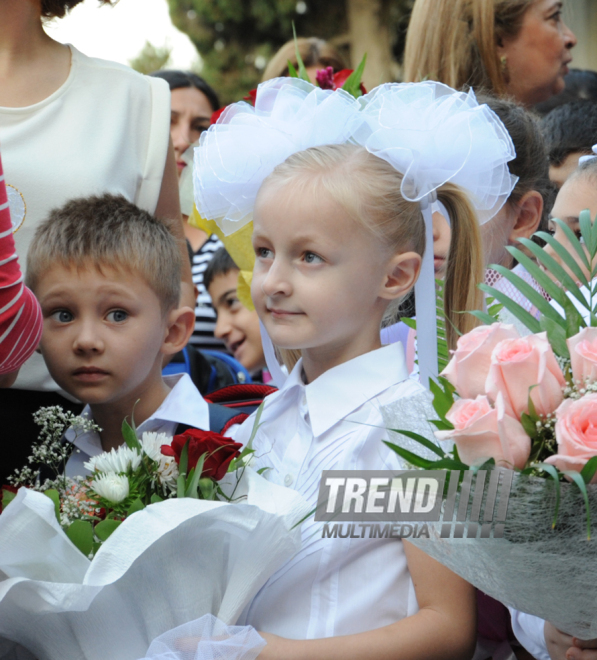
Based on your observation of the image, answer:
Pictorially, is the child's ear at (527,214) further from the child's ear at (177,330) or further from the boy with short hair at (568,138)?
the child's ear at (177,330)

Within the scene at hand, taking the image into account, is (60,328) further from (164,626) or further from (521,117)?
(521,117)

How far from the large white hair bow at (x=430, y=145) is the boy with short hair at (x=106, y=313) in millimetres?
682

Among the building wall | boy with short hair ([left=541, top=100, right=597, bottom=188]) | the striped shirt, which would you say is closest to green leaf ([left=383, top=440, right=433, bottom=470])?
boy with short hair ([left=541, top=100, right=597, bottom=188])

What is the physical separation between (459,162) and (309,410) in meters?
0.66

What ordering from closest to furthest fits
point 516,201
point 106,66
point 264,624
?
point 264,624 < point 106,66 < point 516,201

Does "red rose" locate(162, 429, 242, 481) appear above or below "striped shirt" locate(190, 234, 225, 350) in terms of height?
above

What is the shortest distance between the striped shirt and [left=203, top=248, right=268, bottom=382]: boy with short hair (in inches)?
2.4

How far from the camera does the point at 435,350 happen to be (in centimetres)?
203

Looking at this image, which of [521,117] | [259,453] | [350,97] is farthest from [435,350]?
[521,117]

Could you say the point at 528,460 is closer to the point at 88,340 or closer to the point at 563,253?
Answer: the point at 563,253

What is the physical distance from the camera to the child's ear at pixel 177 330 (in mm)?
2463

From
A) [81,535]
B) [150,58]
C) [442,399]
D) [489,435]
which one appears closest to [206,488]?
[81,535]

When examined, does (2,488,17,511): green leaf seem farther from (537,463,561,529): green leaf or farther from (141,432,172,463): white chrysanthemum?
(537,463,561,529): green leaf

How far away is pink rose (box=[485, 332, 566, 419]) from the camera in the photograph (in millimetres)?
1363
